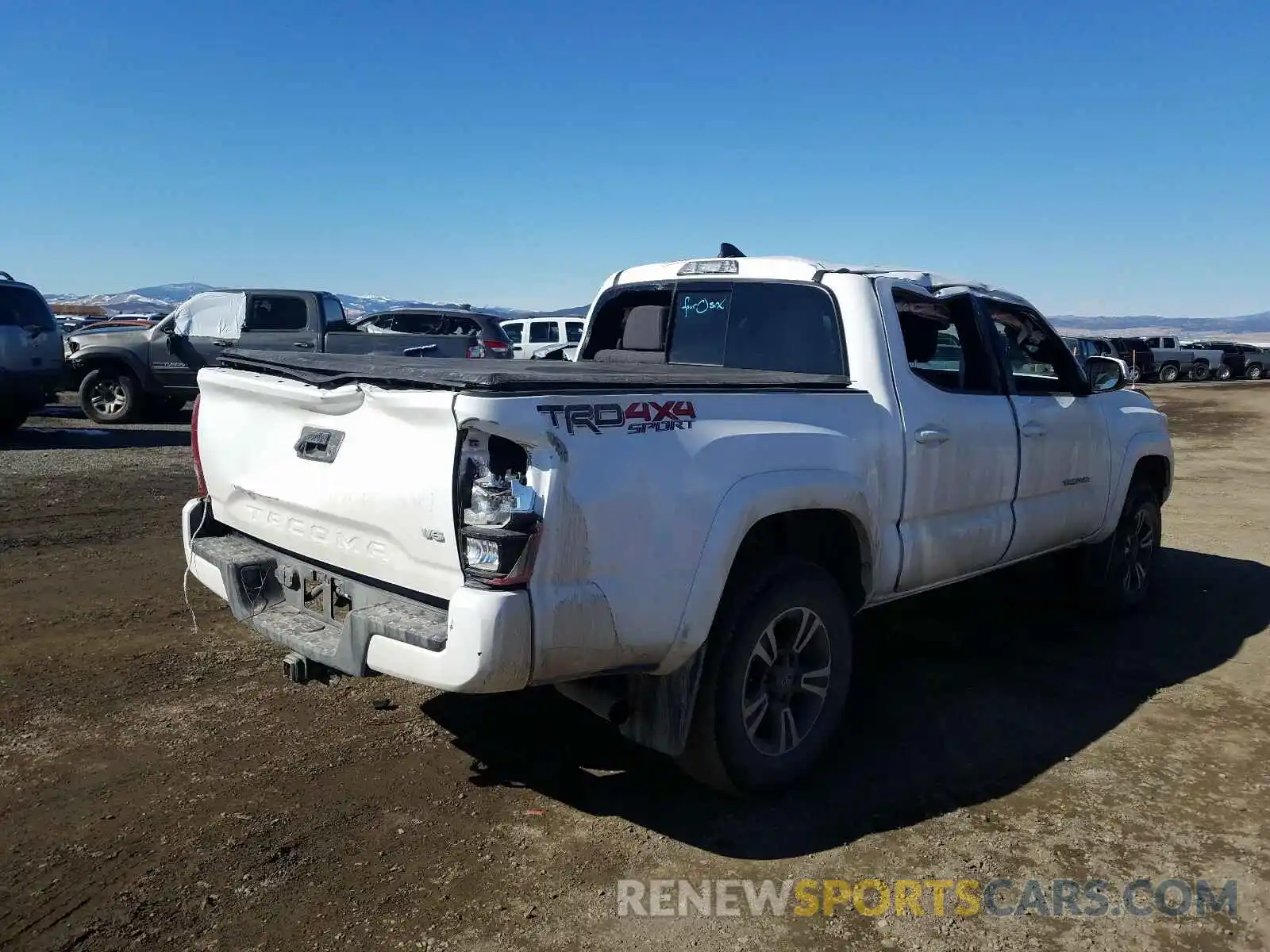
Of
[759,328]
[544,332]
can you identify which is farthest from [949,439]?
[544,332]

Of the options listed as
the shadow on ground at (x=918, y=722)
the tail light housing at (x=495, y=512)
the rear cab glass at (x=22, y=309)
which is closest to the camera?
the tail light housing at (x=495, y=512)

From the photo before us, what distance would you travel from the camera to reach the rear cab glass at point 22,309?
40.1 feet

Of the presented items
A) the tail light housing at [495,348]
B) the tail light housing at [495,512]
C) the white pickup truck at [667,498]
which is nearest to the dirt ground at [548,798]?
the white pickup truck at [667,498]

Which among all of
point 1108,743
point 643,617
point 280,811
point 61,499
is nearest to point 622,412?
point 643,617

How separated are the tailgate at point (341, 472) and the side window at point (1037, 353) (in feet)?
11.5

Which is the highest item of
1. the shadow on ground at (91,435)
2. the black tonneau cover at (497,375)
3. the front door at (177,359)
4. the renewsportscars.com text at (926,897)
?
the black tonneau cover at (497,375)

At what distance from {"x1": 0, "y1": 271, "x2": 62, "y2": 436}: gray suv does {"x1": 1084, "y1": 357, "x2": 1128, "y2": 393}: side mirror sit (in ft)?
39.7

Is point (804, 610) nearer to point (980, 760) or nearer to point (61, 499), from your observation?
point (980, 760)

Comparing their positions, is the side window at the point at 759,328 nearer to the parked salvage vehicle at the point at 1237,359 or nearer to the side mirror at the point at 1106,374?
the side mirror at the point at 1106,374

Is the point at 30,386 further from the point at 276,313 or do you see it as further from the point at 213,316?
the point at 276,313

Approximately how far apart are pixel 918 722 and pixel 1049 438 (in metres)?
1.70

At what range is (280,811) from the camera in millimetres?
3396

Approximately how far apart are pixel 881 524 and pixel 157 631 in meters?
3.82

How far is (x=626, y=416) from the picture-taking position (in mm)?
2941
